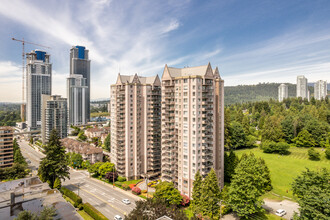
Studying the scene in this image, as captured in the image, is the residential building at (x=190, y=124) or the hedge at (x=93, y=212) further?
the residential building at (x=190, y=124)

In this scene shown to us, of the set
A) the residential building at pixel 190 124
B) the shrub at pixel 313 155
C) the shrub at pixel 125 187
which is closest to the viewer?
the residential building at pixel 190 124

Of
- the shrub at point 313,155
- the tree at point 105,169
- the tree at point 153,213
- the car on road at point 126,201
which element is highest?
the tree at point 153,213

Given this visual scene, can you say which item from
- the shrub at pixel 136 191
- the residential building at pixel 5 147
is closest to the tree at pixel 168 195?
the shrub at pixel 136 191

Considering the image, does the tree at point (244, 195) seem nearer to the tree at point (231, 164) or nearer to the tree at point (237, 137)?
the tree at point (231, 164)

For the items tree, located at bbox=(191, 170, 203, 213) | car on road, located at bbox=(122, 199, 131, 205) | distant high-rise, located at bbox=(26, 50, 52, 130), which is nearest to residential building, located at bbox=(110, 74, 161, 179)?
car on road, located at bbox=(122, 199, 131, 205)

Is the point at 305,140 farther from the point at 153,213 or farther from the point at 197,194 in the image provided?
the point at 153,213

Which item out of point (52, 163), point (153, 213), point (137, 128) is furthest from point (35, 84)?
point (153, 213)

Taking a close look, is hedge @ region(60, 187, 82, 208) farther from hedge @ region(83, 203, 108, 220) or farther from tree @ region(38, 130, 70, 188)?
tree @ region(38, 130, 70, 188)
